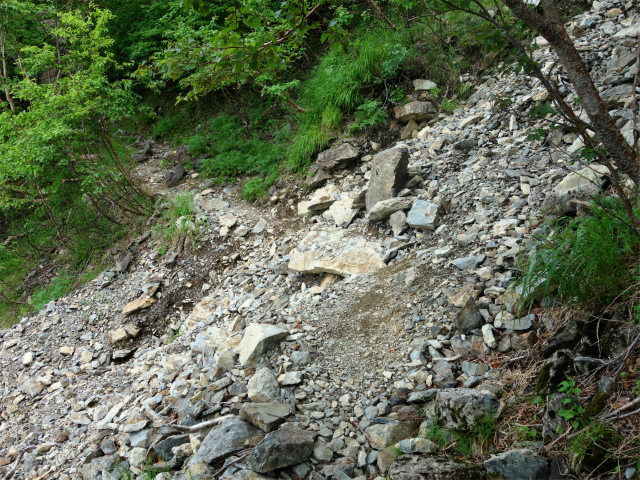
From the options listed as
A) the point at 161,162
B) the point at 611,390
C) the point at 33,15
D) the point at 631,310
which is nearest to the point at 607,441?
the point at 611,390

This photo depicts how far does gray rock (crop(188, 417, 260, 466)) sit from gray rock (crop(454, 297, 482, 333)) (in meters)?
1.65

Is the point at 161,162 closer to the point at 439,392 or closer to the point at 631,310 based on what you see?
the point at 439,392

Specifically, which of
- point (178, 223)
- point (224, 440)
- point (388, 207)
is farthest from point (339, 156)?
point (224, 440)

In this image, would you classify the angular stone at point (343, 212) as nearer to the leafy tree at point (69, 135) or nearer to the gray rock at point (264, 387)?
the gray rock at point (264, 387)

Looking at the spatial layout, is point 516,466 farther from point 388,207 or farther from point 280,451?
point 388,207

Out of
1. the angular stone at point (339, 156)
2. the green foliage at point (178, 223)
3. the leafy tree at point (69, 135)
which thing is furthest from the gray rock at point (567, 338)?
the leafy tree at point (69, 135)

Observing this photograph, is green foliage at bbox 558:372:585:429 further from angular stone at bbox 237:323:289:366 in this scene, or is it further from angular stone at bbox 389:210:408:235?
angular stone at bbox 389:210:408:235

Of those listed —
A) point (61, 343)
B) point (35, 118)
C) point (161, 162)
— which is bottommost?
point (61, 343)

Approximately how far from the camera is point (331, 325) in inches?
152

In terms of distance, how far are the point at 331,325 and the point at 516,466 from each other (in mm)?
2019

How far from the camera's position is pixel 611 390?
2139 millimetres

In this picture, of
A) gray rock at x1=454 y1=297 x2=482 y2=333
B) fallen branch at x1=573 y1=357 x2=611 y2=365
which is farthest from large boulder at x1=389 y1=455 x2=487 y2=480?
gray rock at x1=454 y1=297 x2=482 y2=333

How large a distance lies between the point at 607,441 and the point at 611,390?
0.30 metres

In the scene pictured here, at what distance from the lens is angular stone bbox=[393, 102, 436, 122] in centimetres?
604
